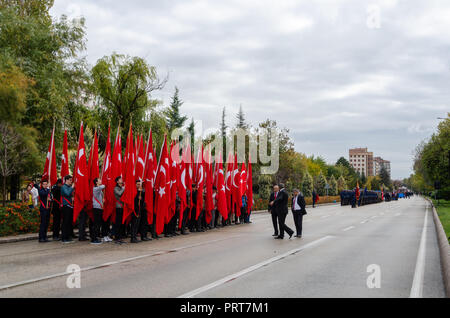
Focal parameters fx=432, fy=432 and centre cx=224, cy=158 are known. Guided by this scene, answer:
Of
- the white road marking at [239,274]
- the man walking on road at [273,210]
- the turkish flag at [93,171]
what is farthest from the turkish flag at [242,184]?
the white road marking at [239,274]

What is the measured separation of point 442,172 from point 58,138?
129 ft

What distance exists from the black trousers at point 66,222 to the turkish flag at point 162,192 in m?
2.79

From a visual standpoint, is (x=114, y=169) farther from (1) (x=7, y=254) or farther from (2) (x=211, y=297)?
(2) (x=211, y=297)

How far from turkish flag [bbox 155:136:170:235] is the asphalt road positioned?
0.96 meters

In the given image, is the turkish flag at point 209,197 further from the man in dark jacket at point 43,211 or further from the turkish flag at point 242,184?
the man in dark jacket at point 43,211

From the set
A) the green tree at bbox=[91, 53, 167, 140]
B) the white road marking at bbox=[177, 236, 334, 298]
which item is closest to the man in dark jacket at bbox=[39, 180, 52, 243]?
the white road marking at bbox=[177, 236, 334, 298]

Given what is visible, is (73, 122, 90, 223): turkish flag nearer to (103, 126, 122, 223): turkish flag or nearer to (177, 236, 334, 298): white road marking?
(103, 126, 122, 223): turkish flag

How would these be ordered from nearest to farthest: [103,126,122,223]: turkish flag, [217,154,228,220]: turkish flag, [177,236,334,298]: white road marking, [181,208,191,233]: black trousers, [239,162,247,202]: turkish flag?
1. [177,236,334,298]: white road marking
2. [103,126,122,223]: turkish flag
3. [181,208,191,233]: black trousers
4. [217,154,228,220]: turkish flag
5. [239,162,247,202]: turkish flag

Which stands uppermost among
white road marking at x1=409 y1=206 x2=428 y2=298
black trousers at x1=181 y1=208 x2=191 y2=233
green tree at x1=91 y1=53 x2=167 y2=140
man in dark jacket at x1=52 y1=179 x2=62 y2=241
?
green tree at x1=91 y1=53 x2=167 y2=140

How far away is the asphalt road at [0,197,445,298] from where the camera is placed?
22.8 ft
